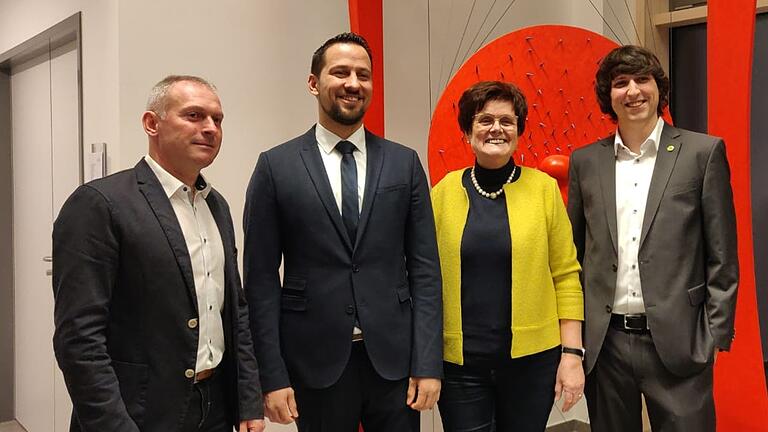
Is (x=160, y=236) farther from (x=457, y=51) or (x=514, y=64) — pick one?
(x=457, y=51)

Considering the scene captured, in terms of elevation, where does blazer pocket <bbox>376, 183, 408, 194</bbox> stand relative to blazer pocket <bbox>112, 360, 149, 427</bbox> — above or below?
above

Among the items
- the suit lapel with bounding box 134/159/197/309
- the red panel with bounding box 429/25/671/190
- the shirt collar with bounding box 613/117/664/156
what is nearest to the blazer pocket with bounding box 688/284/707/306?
the shirt collar with bounding box 613/117/664/156

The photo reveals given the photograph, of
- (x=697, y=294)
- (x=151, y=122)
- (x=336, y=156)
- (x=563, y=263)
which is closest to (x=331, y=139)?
(x=336, y=156)

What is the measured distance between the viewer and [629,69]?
1.98m

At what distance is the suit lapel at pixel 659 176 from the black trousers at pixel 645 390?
29cm

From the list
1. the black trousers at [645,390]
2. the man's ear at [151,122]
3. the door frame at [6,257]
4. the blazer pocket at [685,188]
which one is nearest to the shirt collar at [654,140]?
the blazer pocket at [685,188]

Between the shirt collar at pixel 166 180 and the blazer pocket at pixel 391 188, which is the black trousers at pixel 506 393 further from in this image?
the shirt collar at pixel 166 180

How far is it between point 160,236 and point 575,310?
111 centimetres

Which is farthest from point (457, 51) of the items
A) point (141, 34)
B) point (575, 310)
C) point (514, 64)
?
point (575, 310)

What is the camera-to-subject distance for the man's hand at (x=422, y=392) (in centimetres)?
182

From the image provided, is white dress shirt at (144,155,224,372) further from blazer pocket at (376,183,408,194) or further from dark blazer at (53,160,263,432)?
blazer pocket at (376,183,408,194)

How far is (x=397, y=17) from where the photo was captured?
10.5 feet

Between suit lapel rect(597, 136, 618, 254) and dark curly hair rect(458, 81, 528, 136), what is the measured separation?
→ 26 centimetres

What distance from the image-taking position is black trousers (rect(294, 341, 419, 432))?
1775mm
